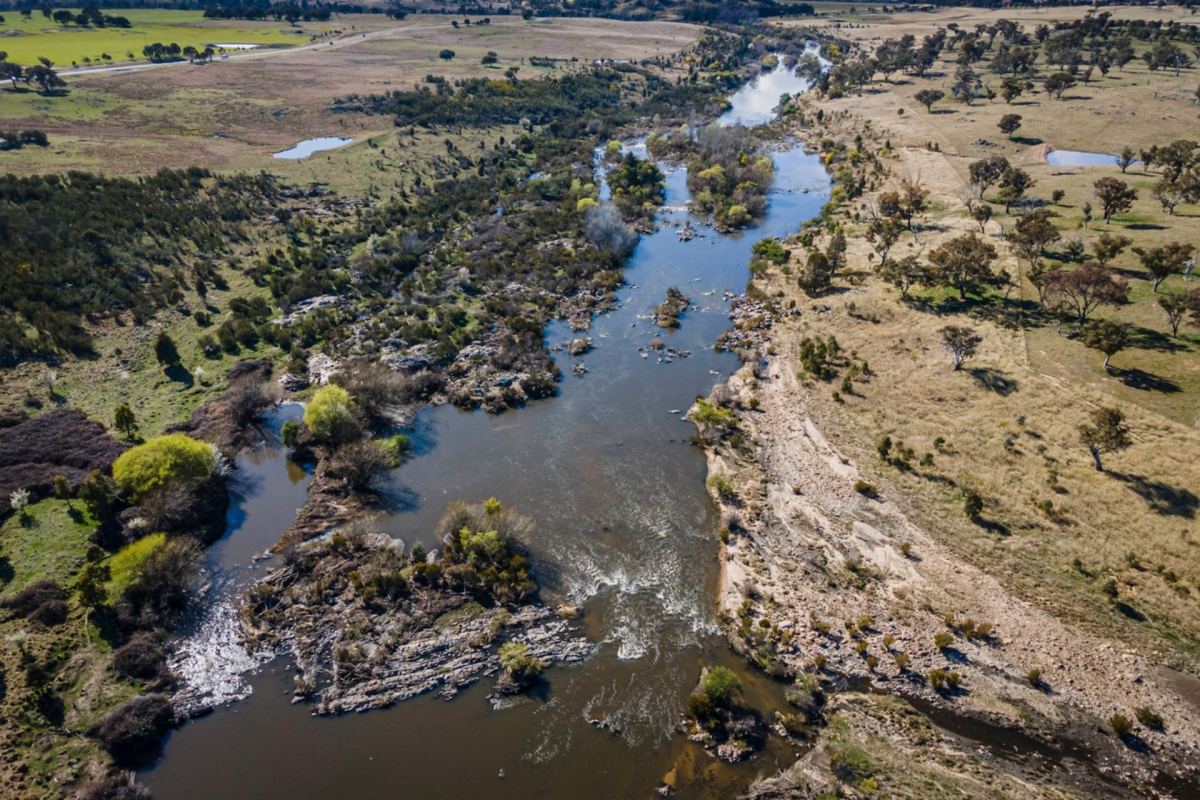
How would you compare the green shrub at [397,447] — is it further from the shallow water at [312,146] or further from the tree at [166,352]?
the shallow water at [312,146]

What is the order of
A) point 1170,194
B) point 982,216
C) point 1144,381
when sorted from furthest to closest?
point 982,216, point 1170,194, point 1144,381

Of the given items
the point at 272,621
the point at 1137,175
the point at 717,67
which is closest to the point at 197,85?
the point at 717,67

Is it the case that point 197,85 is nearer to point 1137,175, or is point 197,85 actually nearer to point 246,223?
point 246,223

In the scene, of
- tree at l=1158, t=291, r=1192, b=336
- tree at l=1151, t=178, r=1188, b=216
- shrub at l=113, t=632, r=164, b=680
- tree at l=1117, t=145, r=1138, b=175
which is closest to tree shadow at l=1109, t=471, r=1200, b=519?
tree at l=1158, t=291, r=1192, b=336

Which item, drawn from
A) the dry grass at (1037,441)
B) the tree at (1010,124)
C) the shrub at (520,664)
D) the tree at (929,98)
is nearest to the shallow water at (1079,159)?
the tree at (1010,124)

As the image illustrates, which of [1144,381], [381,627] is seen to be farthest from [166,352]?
[1144,381]

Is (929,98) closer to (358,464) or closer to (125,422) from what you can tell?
(358,464)
